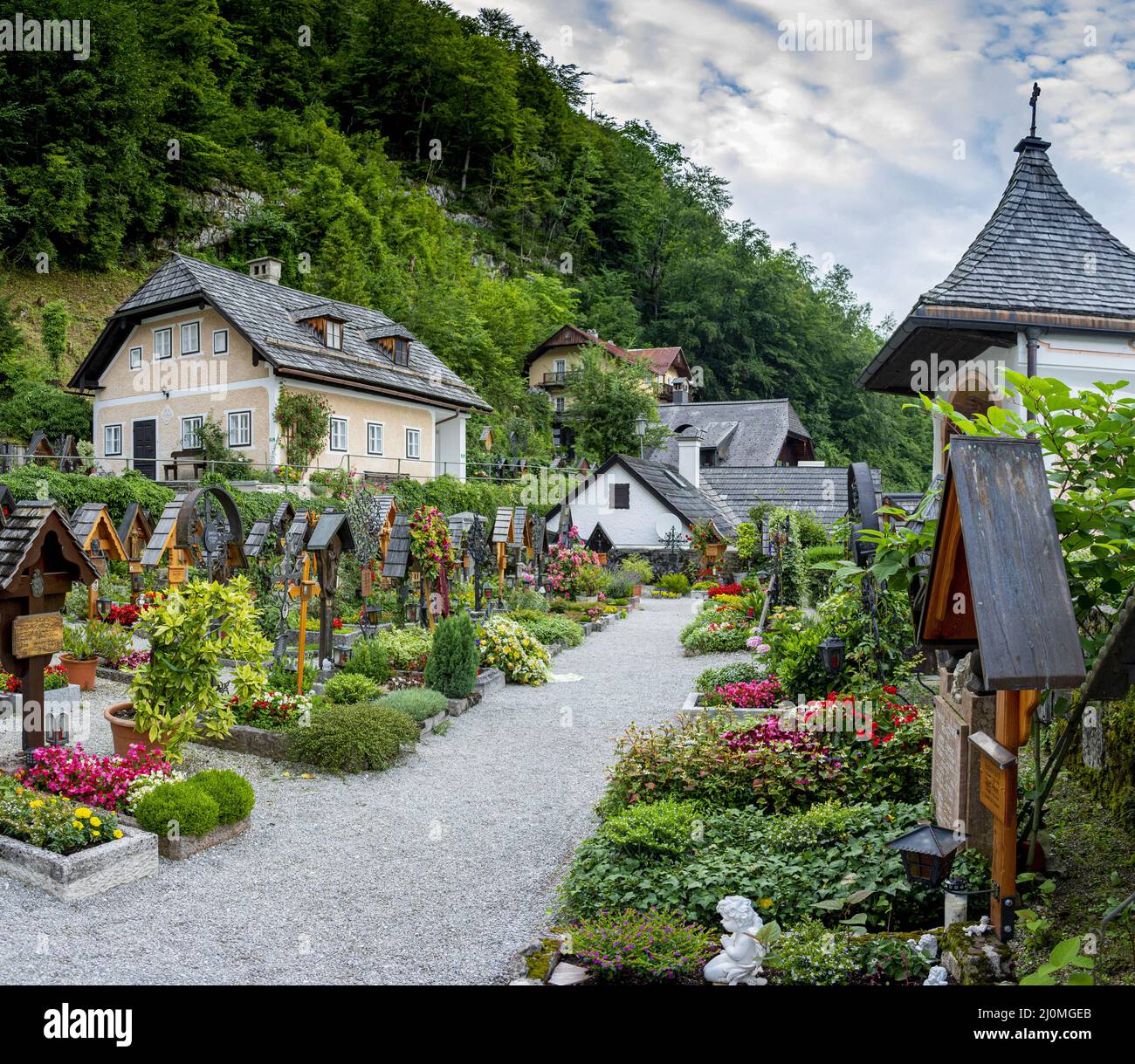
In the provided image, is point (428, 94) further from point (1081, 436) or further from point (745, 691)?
point (1081, 436)

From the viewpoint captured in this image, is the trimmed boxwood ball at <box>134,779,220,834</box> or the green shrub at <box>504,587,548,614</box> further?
the green shrub at <box>504,587,548,614</box>

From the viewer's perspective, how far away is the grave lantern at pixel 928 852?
4.50m

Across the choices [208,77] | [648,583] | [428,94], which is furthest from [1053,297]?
[428,94]

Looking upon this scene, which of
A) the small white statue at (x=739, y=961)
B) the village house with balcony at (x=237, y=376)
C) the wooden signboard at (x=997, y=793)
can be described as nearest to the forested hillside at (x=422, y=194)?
the village house with balcony at (x=237, y=376)

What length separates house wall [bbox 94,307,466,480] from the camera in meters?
26.3

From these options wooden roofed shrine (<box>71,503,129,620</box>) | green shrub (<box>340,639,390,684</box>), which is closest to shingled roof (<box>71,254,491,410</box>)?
wooden roofed shrine (<box>71,503,129,620</box>)

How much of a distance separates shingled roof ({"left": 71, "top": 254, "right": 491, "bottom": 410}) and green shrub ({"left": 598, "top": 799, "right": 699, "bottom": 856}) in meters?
22.0

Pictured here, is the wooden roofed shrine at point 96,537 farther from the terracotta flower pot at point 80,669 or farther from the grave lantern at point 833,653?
the grave lantern at point 833,653

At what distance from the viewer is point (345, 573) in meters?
20.0

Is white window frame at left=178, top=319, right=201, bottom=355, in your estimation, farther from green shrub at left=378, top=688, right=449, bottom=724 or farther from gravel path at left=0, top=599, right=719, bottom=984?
green shrub at left=378, top=688, right=449, bottom=724

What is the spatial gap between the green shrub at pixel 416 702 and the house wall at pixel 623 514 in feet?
68.7

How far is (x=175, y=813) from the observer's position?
666 cm

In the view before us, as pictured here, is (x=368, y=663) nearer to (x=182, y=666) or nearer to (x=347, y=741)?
(x=347, y=741)

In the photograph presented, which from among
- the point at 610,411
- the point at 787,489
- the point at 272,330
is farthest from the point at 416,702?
the point at 610,411
